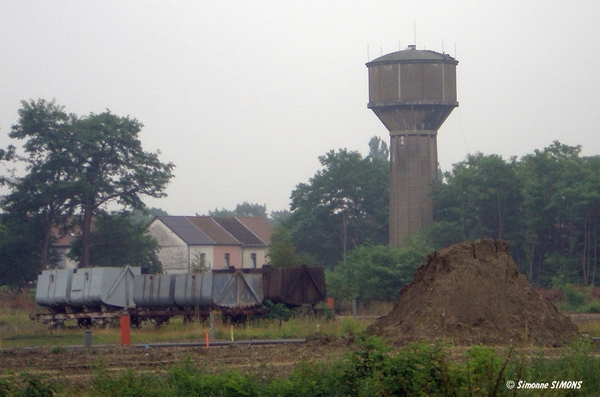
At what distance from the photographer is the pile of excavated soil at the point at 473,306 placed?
21.5 metres

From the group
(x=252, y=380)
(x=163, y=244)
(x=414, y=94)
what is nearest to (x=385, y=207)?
(x=414, y=94)

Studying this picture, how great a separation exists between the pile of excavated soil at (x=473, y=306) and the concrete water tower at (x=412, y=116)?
128ft

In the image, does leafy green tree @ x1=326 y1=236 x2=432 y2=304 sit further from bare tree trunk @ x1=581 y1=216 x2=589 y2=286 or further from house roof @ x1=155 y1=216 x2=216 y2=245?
house roof @ x1=155 y1=216 x2=216 y2=245

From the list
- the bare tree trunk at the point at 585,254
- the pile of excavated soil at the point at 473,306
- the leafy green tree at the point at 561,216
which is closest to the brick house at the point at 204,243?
the leafy green tree at the point at 561,216

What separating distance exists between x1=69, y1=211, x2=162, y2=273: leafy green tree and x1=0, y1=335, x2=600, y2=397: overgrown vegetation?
51.9 metres

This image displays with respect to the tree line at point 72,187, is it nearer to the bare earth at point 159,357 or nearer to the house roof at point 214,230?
the house roof at point 214,230

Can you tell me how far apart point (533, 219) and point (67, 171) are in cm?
3514

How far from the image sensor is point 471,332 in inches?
845

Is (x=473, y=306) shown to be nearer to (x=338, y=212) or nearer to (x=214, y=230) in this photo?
(x=338, y=212)

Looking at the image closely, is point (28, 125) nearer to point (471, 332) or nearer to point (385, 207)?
point (385, 207)

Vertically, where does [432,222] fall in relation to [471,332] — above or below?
above

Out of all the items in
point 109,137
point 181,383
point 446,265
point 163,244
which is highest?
point 109,137

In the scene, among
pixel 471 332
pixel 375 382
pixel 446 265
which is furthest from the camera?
pixel 446 265

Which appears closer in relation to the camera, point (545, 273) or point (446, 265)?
point (446, 265)
